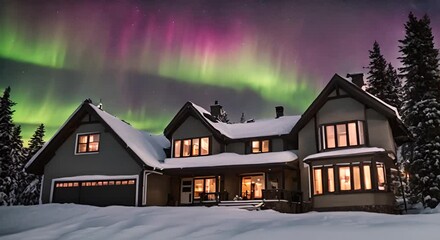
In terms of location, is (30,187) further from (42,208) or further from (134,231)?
(134,231)

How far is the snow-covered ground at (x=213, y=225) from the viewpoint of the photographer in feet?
38.0

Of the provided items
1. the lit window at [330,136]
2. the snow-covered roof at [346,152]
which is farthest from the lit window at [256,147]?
the lit window at [330,136]

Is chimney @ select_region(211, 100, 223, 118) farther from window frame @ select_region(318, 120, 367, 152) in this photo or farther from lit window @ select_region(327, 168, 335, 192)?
lit window @ select_region(327, 168, 335, 192)

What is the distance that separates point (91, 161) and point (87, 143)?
4.78 ft

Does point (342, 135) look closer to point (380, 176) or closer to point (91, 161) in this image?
point (380, 176)

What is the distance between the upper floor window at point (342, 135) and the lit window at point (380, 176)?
1729 mm

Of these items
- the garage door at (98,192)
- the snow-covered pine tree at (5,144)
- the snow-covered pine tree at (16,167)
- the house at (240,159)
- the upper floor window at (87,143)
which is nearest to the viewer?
the house at (240,159)

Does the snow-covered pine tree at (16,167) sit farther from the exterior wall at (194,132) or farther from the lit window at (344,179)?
the lit window at (344,179)

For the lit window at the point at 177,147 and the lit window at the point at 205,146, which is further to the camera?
the lit window at the point at 177,147

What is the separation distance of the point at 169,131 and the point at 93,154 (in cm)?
586

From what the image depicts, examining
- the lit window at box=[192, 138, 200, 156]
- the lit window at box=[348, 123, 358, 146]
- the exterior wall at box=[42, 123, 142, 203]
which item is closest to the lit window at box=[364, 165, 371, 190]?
the lit window at box=[348, 123, 358, 146]

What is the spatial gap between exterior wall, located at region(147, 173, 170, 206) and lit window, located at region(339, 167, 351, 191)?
12.8 meters

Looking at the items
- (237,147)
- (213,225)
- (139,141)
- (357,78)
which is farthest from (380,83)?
(213,225)

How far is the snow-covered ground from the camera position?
1158 cm
